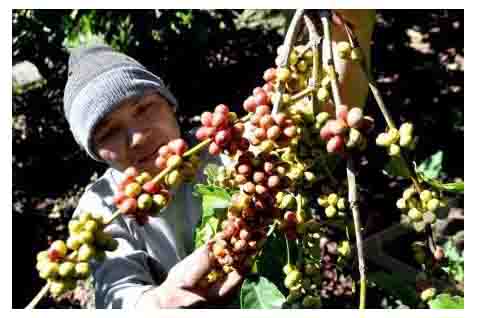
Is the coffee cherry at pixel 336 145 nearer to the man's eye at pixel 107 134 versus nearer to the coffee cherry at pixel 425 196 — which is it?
the coffee cherry at pixel 425 196

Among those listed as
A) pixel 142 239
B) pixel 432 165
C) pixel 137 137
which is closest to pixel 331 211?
pixel 137 137

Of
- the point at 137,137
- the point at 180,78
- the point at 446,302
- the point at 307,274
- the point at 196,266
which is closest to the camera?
the point at 446,302

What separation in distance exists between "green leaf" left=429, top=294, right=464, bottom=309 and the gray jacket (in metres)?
0.90

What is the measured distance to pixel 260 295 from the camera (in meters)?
0.90

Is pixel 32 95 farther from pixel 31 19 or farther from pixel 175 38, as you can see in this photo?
pixel 175 38

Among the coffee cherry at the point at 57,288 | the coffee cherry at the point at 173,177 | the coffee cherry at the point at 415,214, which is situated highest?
the coffee cherry at the point at 173,177

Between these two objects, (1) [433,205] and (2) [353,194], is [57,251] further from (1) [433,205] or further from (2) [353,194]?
(1) [433,205]

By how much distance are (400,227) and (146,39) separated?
1.75 m

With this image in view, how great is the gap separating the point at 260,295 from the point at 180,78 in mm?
2365

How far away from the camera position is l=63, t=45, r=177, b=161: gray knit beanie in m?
1.41

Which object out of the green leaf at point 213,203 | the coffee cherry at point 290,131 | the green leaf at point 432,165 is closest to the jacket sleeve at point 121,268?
the green leaf at point 213,203

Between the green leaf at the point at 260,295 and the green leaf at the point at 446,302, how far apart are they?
25cm

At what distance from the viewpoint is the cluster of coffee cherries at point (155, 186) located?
68 centimetres

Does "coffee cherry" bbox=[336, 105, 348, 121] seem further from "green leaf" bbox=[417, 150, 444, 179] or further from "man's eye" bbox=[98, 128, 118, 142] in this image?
"green leaf" bbox=[417, 150, 444, 179]
